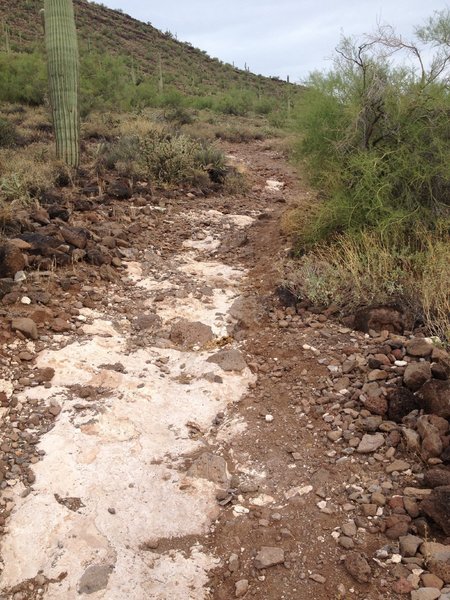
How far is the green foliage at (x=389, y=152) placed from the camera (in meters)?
5.51

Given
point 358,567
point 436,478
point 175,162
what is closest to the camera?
point 358,567

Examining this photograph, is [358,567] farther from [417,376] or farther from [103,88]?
[103,88]

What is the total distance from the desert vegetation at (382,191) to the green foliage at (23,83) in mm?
13497

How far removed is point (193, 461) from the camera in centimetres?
322

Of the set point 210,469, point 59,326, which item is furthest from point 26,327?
point 210,469

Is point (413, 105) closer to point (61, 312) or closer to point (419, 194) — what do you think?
point (419, 194)

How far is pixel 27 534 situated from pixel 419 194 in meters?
4.94

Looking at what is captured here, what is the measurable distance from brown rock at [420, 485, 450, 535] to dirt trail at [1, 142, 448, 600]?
27 centimetres

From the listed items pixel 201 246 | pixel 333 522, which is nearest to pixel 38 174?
pixel 201 246

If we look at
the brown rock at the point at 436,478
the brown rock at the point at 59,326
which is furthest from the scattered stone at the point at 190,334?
the brown rock at the point at 436,478

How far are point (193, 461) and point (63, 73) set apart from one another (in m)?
7.52

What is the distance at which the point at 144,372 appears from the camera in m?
4.11

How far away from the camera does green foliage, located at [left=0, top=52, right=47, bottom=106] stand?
55.5 ft

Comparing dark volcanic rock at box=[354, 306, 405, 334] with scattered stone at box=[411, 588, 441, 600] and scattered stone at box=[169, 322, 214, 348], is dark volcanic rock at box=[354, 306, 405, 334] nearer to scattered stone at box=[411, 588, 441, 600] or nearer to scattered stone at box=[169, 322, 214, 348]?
scattered stone at box=[169, 322, 214, 348]
